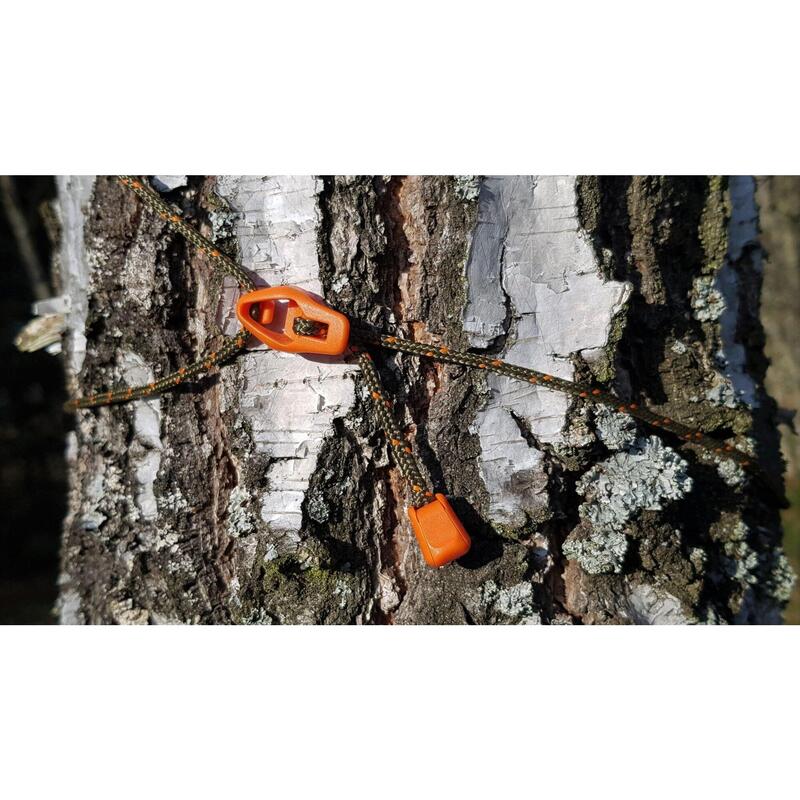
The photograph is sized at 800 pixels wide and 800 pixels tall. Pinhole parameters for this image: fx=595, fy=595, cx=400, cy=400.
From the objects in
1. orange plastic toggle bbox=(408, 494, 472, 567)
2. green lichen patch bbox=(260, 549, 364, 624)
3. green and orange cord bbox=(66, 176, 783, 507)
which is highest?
green and orange cord bbox=(66, 176, 783, 507)

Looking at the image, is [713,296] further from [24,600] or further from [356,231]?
[24,600]

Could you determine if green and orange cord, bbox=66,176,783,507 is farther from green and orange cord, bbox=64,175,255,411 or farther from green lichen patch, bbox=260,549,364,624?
green lichen patch, bbox=260,549,364,624

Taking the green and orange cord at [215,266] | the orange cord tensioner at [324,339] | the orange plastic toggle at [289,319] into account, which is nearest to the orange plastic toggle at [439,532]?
the orange cord tensioner at [324,339]

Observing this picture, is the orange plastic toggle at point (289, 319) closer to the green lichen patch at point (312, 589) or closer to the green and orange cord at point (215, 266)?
the green and orange cord at point (215, 266)

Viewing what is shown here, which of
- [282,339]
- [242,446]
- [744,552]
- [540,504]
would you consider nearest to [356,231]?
[282,339]

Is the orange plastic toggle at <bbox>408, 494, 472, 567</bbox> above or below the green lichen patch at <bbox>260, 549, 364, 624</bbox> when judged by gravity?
above

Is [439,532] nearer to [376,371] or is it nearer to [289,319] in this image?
[376,371]

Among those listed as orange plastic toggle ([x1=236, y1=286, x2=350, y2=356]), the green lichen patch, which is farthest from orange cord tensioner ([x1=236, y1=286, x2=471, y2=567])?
the green lichen patch
